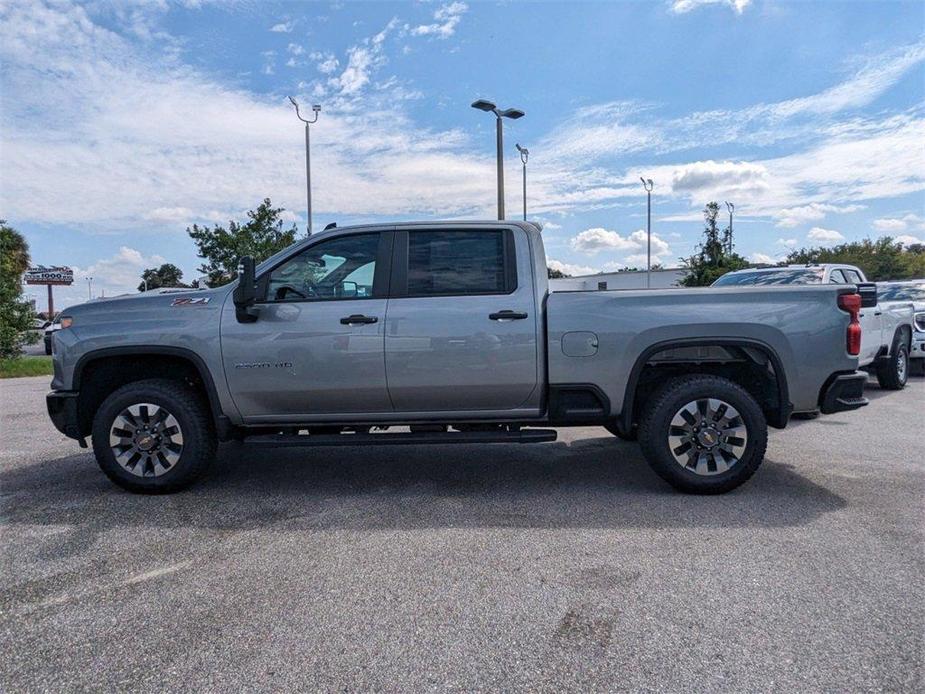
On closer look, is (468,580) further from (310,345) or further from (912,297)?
(912,297)

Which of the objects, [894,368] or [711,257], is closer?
[894,368]

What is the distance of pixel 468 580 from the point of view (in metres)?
3.23

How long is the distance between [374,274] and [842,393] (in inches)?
135

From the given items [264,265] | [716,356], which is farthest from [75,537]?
[716,356]

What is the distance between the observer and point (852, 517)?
4082 mm

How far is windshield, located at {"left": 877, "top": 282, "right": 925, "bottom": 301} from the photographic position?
1186cm

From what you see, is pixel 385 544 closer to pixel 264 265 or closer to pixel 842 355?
pixel 264 265

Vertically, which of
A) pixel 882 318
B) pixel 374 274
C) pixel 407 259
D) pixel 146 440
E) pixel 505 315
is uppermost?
pixel 407 259

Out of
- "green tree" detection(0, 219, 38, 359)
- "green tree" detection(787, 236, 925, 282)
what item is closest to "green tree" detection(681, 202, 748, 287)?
"green tree" detection(787, 236, 925, 282)

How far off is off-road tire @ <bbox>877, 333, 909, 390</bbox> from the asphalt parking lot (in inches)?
188

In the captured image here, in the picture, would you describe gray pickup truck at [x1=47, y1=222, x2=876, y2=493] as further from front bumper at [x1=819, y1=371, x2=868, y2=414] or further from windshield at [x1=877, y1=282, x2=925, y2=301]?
windshield at [x1=877, y1=282, x2=925, y2=301]

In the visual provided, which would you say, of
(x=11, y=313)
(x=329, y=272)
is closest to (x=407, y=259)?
(x=329, y=272)

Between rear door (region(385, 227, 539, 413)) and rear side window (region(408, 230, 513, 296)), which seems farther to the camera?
rear side window (region(408, 230, 513, 296))

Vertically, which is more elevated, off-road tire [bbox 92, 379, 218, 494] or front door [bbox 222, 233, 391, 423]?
front door [bbox 222, 233, 391, 423]
